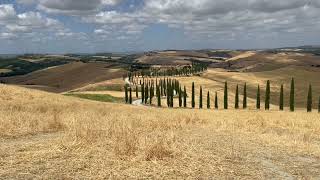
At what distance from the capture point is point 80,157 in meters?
12.4

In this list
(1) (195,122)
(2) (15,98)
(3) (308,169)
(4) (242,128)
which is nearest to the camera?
(3) (308,169)

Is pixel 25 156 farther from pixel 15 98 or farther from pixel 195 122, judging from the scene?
pixel 15 98

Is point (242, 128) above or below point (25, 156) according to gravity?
below

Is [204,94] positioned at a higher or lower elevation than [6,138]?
lower

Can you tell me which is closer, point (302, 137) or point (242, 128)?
point (302, 137)

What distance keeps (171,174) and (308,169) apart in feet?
13.5

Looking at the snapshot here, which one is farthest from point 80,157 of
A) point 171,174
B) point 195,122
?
point 195,122

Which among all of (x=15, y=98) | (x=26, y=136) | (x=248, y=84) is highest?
(x=26, y=136)

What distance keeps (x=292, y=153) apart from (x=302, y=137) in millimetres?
4533

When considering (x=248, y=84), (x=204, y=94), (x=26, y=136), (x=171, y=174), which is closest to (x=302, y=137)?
(x=171, y=174)

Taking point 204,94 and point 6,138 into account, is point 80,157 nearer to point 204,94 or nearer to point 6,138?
point 6,138

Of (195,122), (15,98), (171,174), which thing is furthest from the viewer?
(15,98)

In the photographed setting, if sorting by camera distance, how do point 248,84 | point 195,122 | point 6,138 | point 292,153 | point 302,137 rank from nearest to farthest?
point 292,153, point 6,138, point 302,137, point 195,122, point 248,84

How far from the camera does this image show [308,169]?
39.3ft
